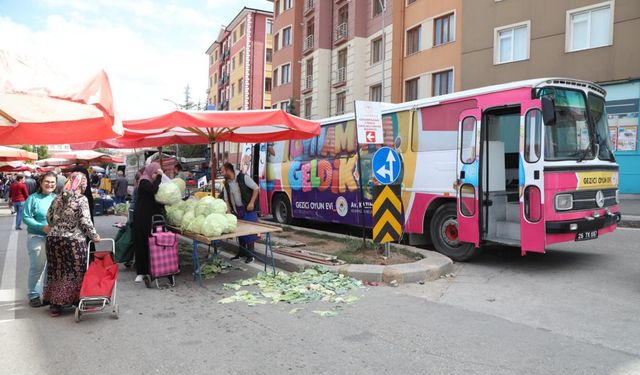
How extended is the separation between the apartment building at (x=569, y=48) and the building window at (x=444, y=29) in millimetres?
1167

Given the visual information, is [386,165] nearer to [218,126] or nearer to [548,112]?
[548,112]

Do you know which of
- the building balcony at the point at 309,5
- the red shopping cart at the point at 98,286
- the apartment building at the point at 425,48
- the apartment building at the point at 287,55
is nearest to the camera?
the red shopping cart at the point at 98,286

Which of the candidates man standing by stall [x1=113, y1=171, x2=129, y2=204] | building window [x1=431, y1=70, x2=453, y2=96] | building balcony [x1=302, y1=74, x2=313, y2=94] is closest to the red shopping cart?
man standing by stall [x1=113, y1=171, x2=129, y2=204]

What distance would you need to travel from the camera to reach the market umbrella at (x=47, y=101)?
3.48m

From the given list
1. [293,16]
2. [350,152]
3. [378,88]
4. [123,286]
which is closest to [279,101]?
[293,16]

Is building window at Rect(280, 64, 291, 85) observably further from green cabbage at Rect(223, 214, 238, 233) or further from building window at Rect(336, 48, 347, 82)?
green cabbage at Rect(223, 214, 238, 233)

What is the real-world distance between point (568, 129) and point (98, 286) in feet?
22.4

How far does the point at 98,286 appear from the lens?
16.7ft

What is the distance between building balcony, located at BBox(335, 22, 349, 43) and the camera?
101 ft

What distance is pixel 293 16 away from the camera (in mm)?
36844

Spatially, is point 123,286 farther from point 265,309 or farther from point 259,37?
point 259,37

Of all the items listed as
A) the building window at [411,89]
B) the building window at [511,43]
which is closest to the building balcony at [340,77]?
the building window at [411,89]

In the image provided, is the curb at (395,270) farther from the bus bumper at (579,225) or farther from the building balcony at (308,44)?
the building balcony at (308,44)

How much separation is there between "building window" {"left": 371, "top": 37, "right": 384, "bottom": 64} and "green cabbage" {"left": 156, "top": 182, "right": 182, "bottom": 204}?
23703 mm
